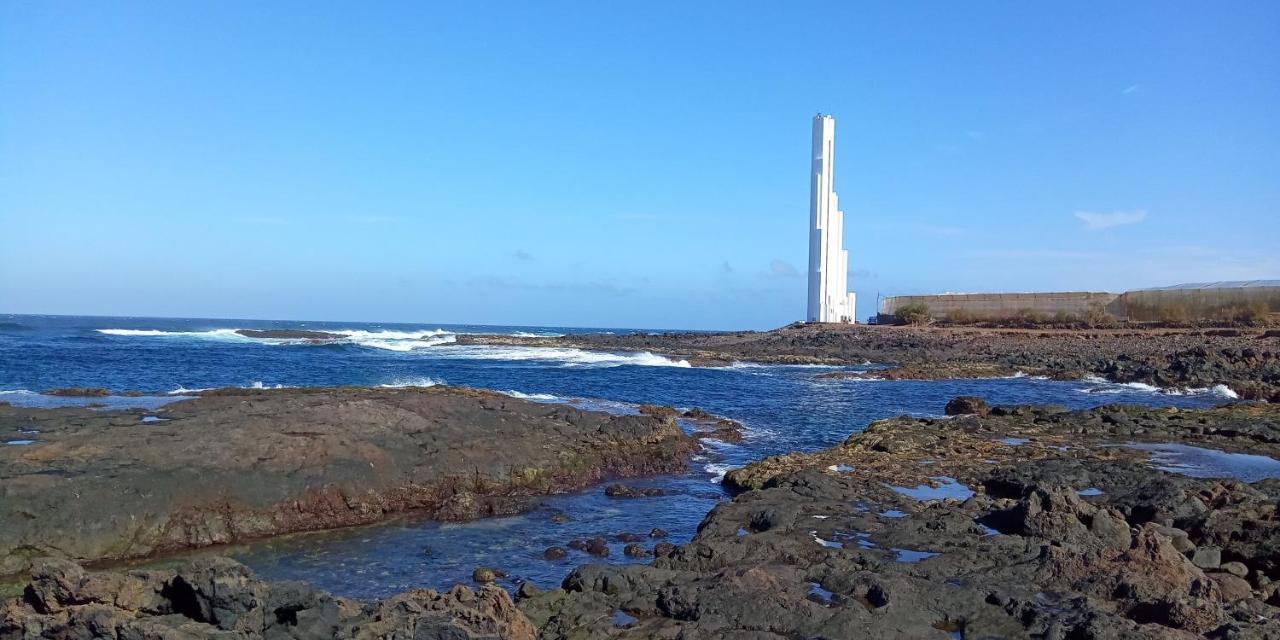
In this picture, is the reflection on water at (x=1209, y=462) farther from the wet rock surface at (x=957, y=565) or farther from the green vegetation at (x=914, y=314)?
the green vegetation at (x=914, y=314)

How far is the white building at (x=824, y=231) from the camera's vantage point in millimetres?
68375

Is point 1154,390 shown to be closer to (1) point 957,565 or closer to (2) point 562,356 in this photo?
(1) point 957,565

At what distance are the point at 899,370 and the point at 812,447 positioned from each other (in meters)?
23.8

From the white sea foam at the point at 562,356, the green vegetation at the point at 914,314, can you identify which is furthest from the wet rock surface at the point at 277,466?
the green vegetation at the point at 914,314

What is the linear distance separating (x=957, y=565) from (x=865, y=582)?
1384mm

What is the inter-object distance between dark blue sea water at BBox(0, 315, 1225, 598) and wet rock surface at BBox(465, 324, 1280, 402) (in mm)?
2598

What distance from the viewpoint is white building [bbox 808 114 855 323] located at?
2692 inches

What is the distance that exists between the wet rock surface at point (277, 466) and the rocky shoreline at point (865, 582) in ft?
8.38

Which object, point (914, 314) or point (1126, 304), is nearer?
point (1126, 304)

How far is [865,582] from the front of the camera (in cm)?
816

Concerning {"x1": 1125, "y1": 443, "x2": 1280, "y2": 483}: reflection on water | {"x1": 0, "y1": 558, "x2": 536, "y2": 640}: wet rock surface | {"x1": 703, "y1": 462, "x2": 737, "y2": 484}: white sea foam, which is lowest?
{"x1": 703, "y1": 462, "x2": 737, "y2": 484}: white sea foam

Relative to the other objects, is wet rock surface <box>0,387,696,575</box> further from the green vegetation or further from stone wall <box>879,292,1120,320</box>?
stone wall <box>879,292,1120,320</box>

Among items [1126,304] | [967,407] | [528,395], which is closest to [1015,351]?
[1126,304]

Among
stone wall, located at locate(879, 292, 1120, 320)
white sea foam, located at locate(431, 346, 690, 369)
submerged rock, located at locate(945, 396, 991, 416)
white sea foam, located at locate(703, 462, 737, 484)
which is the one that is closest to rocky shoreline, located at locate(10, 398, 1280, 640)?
white sea foam, located at locate(703, 462, 737, 484)
